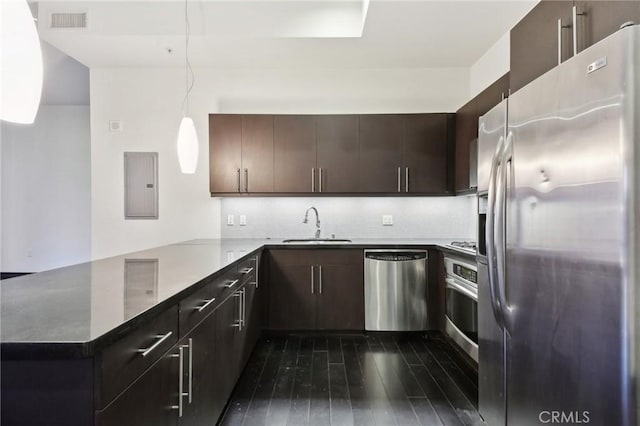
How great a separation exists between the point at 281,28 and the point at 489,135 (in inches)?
86.0

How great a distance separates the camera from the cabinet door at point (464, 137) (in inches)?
123

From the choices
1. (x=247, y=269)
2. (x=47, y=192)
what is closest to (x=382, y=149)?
(x=247, y=269)

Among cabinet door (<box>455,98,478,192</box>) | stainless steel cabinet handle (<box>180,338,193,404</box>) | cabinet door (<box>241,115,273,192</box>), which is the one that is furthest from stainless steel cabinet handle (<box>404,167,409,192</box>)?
stainless steel cabinet handle (<box>180,338,193,404</box>)

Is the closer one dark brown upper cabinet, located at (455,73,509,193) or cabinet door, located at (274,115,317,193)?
dark brown upper cabinet, located at (455,73,509,193)

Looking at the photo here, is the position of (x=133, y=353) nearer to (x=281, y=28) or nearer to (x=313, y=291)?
(x=313, y=291)

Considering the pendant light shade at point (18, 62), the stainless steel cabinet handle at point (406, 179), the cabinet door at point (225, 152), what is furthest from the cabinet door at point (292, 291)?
the pendant light shade at point (18, 62)

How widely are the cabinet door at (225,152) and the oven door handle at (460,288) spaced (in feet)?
7.13

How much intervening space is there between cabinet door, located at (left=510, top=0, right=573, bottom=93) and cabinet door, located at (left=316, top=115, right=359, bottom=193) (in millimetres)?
1835

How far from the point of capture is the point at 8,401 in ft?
2.67

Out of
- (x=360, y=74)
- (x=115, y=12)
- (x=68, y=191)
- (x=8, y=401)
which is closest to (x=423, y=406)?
(x=8, y=401)

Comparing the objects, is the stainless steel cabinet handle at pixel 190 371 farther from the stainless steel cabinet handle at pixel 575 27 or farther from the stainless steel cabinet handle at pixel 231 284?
the stainless steel cabinet handle at pixel 575 27

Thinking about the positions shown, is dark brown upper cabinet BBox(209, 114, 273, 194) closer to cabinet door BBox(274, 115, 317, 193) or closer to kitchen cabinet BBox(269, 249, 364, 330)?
cabinet door BBox(274, 115, 317, 193)

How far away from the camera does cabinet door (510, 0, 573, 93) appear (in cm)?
143

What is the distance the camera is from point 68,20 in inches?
123
